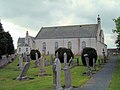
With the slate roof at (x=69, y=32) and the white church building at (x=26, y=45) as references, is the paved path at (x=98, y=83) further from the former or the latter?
the white church building at (x=26, y=45)

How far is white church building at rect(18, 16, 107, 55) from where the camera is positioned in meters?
81.7

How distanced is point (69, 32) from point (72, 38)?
299cm

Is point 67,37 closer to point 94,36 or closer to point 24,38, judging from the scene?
point 94,36

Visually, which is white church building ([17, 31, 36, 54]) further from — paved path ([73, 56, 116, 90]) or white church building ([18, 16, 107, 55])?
paved path ([73, 56, 116, 90])

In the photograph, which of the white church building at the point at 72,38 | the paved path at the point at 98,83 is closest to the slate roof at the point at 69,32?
the white church building at the point at 72,38

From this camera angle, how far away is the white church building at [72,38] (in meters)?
81.7

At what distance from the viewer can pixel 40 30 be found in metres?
90.7

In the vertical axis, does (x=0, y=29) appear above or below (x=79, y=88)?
above

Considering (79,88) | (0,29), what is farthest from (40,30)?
(79,88)

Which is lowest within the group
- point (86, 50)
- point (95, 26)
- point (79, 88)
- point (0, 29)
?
point (79, 88)

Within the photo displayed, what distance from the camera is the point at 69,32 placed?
85438mm

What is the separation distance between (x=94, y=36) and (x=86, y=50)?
39.0m

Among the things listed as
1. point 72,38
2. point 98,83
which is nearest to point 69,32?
point 72,38

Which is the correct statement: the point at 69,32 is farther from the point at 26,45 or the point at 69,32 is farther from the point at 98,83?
the point at 98,83
